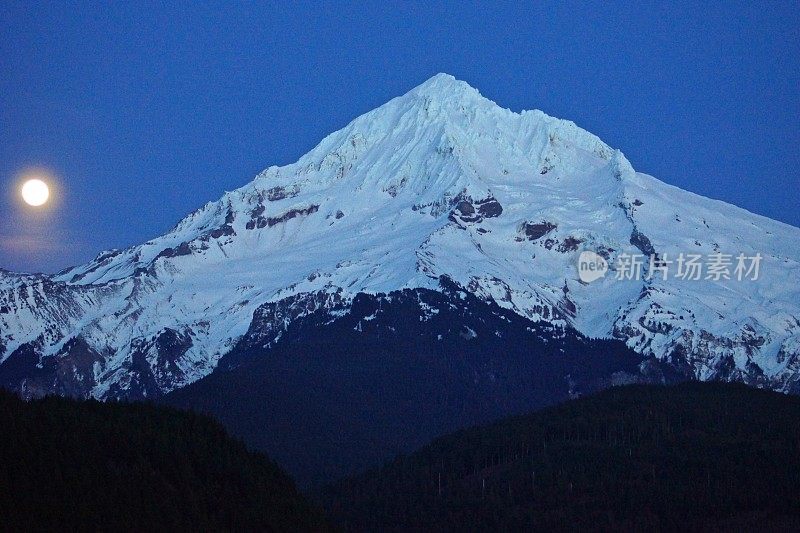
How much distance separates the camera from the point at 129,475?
502ft

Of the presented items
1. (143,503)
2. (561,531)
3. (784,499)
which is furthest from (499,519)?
(143,503)

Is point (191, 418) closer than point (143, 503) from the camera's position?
No

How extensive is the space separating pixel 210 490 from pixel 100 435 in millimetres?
11982

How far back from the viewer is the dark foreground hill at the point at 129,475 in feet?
463

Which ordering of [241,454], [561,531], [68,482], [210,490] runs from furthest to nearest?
1. [561,531]
2. [241,454]
3. [210,490]
4. [68,482]

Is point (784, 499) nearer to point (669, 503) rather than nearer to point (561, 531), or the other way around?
point (669, 503)

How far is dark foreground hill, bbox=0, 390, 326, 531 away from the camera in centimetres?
14125

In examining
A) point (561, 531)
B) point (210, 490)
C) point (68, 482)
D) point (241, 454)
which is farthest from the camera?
point (561, 531)

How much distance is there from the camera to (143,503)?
147m

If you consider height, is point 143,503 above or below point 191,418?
below

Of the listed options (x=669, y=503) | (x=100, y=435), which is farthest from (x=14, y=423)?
(x=669, y=503)

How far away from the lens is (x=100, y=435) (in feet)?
529

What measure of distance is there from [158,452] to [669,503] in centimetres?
6323

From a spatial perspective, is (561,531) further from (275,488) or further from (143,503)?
(143,503)
